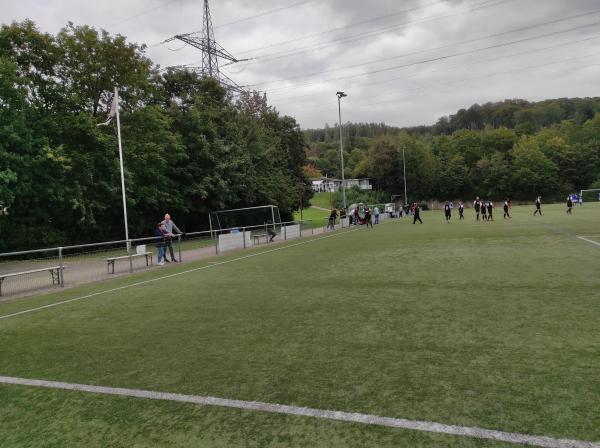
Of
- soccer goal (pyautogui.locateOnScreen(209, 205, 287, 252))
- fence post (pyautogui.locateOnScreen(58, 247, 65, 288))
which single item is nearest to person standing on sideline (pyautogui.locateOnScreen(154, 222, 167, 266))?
soccer goal (pyautogui.locateOnScreen(209, 205, 287, 252))

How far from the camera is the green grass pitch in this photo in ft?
11.9

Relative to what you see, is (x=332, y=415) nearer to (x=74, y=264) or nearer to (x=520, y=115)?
(x=74, y=264)

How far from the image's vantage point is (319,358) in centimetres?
525

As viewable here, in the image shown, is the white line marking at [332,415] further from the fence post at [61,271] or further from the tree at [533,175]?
the tree at [533,175]

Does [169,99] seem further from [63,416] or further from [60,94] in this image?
[63,416]

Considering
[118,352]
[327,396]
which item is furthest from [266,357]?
[118,352]

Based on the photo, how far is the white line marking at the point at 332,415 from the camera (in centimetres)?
322

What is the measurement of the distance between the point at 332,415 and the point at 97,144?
24334 millimetres

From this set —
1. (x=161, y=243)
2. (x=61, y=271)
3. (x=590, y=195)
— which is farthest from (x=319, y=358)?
(x=590, y=195)

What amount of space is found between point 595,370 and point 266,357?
3480 mm

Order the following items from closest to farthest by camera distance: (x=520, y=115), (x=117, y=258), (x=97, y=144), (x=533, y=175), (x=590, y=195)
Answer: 1. (x=117, y=258)
2. (x=97, y=144)
3. (x=590, y=195)
4. (x=533, y=175)
5. (x=520, y=115)

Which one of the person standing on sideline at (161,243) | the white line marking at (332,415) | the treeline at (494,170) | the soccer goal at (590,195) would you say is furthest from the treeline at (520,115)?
the white line marking at (332,415)

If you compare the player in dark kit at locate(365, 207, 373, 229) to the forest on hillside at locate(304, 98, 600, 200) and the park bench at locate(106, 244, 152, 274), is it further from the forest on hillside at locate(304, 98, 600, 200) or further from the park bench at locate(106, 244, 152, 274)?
the forest on hillside at locate(304, 98, 600, 200)

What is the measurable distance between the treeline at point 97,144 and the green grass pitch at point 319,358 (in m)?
12.9
